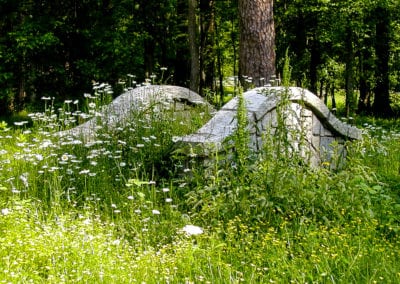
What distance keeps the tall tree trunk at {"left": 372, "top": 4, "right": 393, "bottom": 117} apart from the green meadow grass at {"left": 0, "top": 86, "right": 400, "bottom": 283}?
31.4 ft

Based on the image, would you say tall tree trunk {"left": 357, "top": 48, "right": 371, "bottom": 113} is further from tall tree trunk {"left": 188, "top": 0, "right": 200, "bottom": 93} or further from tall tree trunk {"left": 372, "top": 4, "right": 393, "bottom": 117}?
tall tree trunk {"left": 188, "top": 0, "right": 200, "bottom": 93}

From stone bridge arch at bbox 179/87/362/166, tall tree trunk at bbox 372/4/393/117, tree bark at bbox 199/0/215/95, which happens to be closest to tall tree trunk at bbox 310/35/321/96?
tall tree trunk at bbox 372/4/393/117

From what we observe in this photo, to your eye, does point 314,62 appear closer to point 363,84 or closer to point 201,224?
point 363,84

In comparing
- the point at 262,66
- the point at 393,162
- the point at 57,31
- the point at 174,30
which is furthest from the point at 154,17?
the point at 393,162

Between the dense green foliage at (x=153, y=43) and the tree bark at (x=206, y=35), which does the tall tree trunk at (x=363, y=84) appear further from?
the tree bark at (x=206, y=35)

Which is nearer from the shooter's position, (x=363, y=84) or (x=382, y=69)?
(x=382, y=69)

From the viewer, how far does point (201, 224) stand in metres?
4.37

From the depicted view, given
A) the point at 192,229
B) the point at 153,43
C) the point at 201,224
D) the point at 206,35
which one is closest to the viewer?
the point at 192,229

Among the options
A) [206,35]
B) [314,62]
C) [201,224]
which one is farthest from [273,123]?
[206,35]

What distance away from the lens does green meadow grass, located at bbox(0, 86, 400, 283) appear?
132 inches

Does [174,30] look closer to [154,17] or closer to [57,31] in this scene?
[154,17]

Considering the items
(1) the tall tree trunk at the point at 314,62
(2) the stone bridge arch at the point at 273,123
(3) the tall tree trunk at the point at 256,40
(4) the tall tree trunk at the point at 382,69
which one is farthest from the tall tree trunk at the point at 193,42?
(2) the stone bridge arch at the point at 273,123

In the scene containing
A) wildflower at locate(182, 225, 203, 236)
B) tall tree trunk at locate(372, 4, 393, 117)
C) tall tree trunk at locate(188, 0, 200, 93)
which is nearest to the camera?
wildflower at locate(182, 225, 203, 236)

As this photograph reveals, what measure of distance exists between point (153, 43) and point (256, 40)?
7.82m
